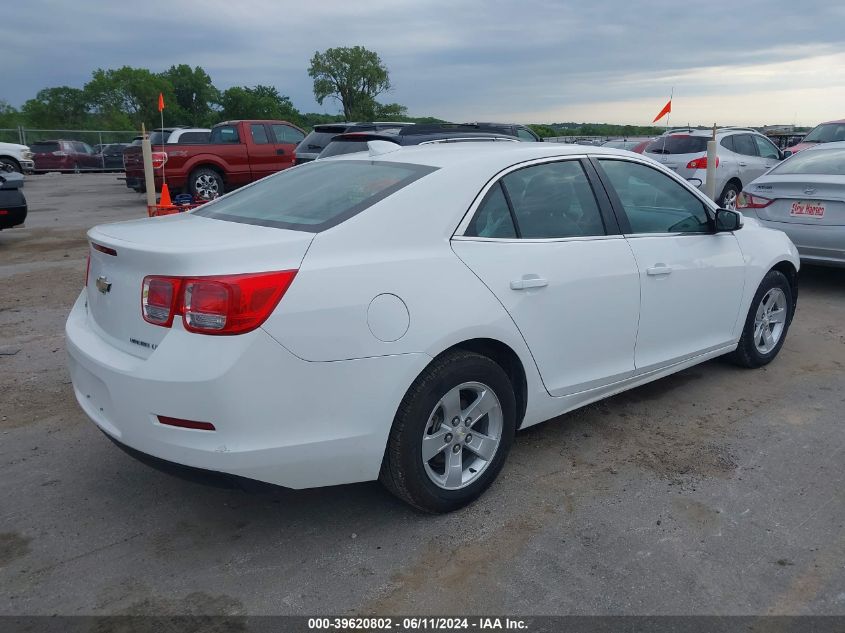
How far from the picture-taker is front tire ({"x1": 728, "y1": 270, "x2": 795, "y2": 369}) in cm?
509

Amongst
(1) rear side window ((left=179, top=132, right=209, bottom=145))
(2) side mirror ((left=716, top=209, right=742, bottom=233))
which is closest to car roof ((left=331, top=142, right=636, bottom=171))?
(2) side mirror ((left=716, top=209, right=742, bottom=233))

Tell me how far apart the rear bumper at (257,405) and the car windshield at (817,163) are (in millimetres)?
6376

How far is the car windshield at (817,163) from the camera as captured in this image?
7551 millimetres

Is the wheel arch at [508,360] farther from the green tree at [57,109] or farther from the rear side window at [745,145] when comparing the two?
the green tree at [57,109]

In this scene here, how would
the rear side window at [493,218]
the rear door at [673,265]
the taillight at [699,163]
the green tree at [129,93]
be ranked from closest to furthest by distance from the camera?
the rear side window at [493,218], the rear door at [673,265], the taillight at [699,163], the green tree at [129,93]

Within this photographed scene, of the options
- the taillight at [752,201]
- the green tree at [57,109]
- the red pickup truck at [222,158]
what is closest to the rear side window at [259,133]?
the red pickup truck at [222,158]

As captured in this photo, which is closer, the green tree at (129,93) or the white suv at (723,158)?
the white suv at (723,158)

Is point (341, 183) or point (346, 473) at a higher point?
point (341, 183)

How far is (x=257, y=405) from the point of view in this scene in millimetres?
2693

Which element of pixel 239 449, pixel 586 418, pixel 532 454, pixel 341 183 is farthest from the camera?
pixel 586 418

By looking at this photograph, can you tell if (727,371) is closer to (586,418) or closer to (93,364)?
(586,418)

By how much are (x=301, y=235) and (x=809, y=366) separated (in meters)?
4.17

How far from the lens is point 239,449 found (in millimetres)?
2709

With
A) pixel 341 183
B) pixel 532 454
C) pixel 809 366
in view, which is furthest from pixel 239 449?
pixel 809 366
